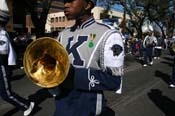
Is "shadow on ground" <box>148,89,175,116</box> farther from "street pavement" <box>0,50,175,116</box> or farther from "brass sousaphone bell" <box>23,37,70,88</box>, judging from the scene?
"brass sousaphone bell" <box>23,37,70,88</box>

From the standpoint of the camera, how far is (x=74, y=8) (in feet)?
9.86

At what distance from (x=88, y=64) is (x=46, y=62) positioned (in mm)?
315

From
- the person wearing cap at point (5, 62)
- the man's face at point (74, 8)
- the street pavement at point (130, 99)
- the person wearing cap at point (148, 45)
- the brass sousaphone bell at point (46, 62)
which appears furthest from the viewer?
the person wearing cap at point (148, 45)

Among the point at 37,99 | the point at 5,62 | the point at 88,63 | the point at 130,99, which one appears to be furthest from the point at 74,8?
the point at 130,99

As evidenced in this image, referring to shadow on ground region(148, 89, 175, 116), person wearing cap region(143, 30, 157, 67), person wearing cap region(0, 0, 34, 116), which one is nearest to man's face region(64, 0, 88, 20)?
person wearing cap region(0, 0, 34, 116)

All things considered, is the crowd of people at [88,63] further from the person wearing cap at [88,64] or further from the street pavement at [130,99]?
the street pavement at [130,99]

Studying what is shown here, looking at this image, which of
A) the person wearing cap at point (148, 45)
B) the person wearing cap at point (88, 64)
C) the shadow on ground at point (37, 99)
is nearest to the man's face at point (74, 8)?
the person wearing cap at point (88, 64)

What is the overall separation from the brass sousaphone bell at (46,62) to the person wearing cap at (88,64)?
0.09 m

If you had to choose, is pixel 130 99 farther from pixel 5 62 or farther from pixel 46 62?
pixel 46 62

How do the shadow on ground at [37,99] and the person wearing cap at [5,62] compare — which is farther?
the shadow on ground at [37,99]

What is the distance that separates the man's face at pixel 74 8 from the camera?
2998 mm

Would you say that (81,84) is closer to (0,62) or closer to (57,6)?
(0,62)

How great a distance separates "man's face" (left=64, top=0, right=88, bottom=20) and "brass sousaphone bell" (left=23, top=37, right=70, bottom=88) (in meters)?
0.34

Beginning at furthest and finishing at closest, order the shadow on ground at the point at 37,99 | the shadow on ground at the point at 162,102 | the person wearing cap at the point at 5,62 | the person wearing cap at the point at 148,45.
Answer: the person wearing cap at the point at 148,45, the shadow on ground at the point at 162,102, the shadow on ground at the point at 37,99, the person wearing cap at the point at 5,62
